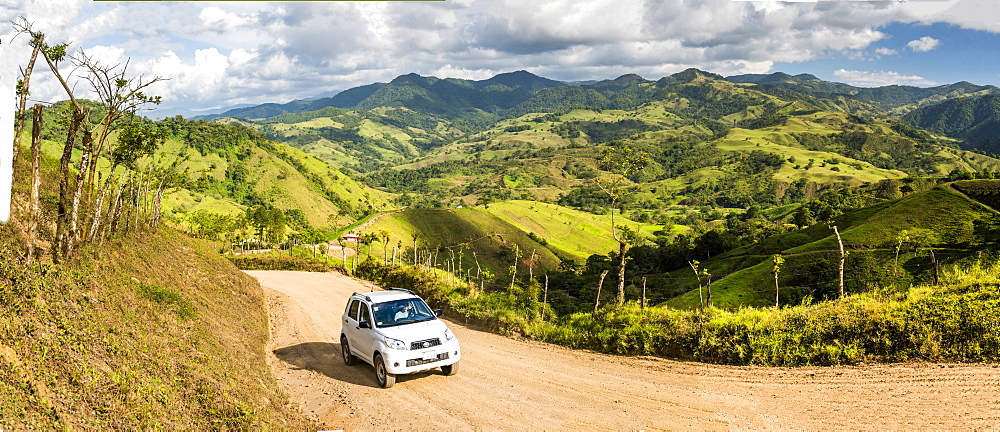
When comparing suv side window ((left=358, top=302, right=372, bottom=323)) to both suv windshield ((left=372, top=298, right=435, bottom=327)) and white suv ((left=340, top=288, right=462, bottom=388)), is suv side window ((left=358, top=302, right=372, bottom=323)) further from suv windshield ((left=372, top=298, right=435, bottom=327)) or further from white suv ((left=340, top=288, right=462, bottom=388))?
suv windshield ((left=372, top=298, right=435, bottom=327))

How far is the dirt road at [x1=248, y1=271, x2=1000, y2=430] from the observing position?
9.16 metres

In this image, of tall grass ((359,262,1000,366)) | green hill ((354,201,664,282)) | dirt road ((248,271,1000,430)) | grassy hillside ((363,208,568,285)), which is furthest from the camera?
grassy hillside ((363,208,568,285))

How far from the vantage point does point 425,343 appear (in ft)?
41.4

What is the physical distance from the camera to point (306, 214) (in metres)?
178

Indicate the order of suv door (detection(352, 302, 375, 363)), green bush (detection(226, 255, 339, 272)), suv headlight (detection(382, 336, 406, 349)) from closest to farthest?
suv headlight (detection(382, 336, 406, 349)) < suv door (detection(352, 302, 375, 363)) < green bush (detection(226, 255, 339, 272))

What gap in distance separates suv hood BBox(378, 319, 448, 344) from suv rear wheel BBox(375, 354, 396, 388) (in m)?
0.64

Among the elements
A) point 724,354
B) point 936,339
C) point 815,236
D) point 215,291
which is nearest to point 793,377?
point 724,354

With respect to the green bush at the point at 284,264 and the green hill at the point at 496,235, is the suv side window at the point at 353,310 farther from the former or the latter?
the green hill at the point at 496,235

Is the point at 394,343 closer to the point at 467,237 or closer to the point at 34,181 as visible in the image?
the point at 34,181

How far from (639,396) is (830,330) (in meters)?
5.06

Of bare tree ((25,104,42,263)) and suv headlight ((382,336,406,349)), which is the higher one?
bare tree ((25,104,42,263))

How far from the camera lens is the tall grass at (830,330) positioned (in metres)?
11.0

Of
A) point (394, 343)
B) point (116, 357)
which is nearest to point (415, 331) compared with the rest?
point (394, 343)

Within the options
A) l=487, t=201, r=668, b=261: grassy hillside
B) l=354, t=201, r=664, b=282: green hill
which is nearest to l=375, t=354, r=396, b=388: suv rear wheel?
l=354, t=201, r=664, b=282: green hill
